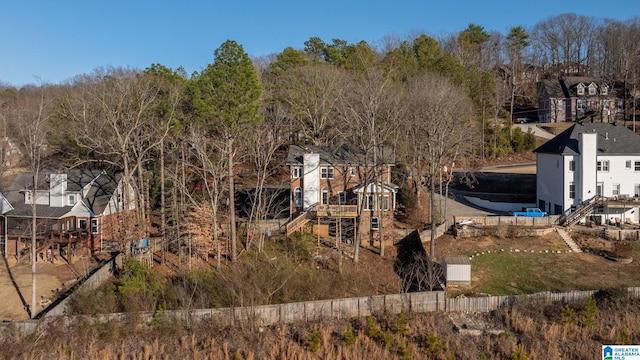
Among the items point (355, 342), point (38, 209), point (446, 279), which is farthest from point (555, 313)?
point (38, 209)

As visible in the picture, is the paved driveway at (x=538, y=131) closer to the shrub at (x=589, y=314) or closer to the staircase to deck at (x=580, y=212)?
the staircase to deck at (x=580, y=212)

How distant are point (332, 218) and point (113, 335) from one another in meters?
16.2

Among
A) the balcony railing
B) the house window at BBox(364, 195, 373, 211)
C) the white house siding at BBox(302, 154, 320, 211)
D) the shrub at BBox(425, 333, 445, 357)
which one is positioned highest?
the white house siding at BBox(302, 154, 320, 211)

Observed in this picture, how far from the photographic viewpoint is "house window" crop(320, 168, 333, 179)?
34.3 m

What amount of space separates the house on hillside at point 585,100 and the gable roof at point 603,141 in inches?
1164

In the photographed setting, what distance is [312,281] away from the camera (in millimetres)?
24438

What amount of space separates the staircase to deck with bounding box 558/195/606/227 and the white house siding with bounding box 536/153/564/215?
1764 millimetres

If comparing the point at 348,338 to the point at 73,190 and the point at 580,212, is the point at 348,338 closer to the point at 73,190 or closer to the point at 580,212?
the point at 73,190

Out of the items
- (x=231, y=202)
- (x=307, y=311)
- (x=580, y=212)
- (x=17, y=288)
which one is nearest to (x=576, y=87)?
(x=580, y=212)

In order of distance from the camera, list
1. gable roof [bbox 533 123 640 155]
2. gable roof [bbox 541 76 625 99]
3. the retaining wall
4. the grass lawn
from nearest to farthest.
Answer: the retaining wall
the grass lawn
gable roof [bbox 533 123 640 155]
gable roof [bbox 541 76 625 99]

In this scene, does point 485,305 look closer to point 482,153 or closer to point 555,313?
point 555,313

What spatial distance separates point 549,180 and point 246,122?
2440 cm

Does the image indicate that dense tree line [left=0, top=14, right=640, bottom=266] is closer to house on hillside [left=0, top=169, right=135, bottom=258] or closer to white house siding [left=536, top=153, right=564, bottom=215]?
house on hillside [left=0, top=169, right=135, bottom=258]

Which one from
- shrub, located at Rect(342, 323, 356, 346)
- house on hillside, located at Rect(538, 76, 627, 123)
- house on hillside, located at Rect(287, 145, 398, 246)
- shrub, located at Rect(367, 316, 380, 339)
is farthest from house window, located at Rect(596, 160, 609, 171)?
house on hillside, located at Rect(538, 76, 627, 123)
